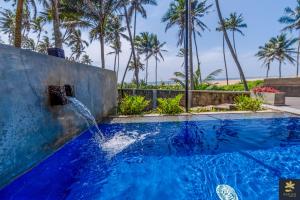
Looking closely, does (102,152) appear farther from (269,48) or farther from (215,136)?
(269,48)

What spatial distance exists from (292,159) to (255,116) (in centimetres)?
493

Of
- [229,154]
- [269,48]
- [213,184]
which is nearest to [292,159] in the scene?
[229,154]

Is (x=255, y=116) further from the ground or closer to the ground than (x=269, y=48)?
closer to the ground

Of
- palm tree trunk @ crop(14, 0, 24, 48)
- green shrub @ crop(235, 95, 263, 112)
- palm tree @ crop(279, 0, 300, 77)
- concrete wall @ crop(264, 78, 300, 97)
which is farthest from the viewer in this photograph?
palm tree @ crop(279, 0, 300, 77)

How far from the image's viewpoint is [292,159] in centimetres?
549

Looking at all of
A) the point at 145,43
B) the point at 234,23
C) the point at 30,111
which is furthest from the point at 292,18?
the point at 30,111

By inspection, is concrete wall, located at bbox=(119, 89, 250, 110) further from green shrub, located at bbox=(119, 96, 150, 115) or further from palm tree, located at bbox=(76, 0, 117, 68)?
palm tree, located at bbox=(76, 0, 117, 68)

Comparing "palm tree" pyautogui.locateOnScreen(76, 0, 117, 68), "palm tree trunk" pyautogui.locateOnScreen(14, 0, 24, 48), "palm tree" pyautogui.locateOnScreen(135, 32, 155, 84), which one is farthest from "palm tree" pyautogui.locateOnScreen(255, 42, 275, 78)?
"palm tree trunk" pyautogui.locateOnScreen(14, 0, 24, 48)

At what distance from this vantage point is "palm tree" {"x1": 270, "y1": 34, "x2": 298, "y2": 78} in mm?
44594

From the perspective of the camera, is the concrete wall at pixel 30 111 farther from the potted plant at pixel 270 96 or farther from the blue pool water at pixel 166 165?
the potted plant at pixel 270 96

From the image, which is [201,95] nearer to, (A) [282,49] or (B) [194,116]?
(B) [194,116]

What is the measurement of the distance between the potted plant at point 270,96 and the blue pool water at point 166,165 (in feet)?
16.8

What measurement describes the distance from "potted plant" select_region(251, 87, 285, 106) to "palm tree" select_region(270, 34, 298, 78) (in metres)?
36.7

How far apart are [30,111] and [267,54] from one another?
2069 inches
